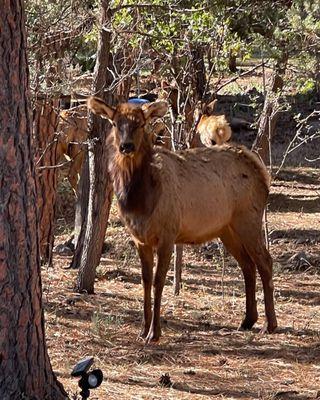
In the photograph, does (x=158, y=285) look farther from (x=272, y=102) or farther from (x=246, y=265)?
(x=272, y=102)

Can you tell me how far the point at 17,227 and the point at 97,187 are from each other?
15.6ft

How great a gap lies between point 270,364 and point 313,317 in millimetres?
2198

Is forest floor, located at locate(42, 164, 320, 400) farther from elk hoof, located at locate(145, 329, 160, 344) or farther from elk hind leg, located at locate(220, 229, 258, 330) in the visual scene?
elk hind leg, located at locate(220, 229, 258, 330)

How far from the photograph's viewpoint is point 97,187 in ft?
31.8

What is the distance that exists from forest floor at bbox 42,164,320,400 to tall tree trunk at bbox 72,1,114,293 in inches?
12.3

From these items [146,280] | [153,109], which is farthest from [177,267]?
→ [153,109]

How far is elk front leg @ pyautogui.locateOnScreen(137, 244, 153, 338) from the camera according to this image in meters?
8.24

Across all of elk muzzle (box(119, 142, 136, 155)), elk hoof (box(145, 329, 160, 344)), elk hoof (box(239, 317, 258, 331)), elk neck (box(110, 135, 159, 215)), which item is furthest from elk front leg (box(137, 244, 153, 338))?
elk hoof (box(239, 317, 258, 331))

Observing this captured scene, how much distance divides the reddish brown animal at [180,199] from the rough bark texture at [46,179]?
337 centimetres

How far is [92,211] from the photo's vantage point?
980 cm

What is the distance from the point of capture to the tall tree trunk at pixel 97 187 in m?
9.32

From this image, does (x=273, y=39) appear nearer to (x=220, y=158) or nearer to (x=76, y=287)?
(x=220, y=158)

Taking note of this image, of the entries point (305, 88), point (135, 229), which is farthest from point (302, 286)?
point (135, 229)

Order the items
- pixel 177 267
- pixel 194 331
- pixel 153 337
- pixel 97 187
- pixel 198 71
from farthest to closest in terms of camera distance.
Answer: pixel 198 71, pixel 177 267, pixel 97 187, pixel 194 331, pixel 153 337
